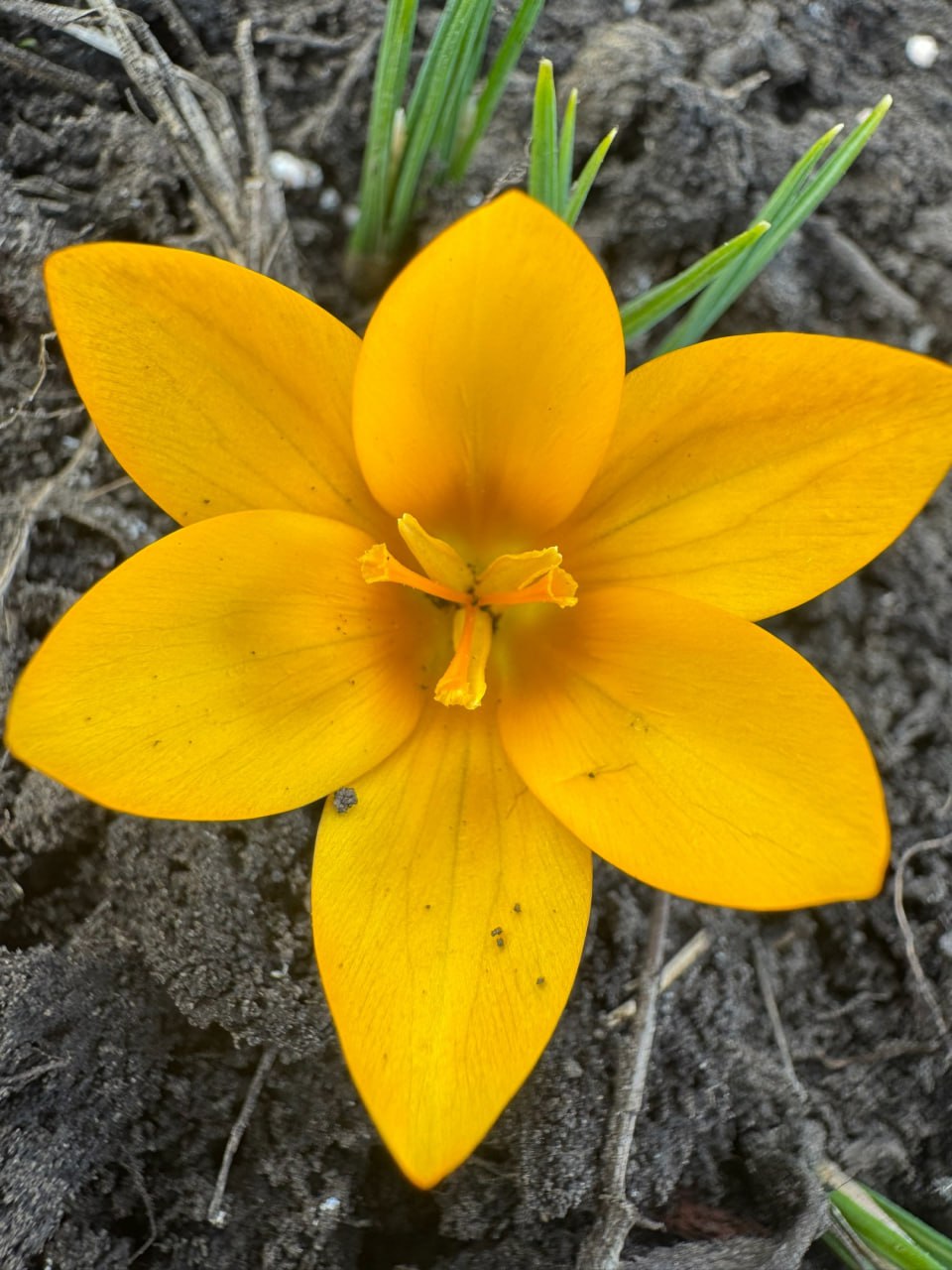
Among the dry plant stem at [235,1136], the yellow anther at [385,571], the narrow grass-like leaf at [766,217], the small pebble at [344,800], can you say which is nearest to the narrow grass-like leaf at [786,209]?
the narrow grass-like leaf at [766,217]

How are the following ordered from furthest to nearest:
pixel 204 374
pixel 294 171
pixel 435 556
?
pixel 294 171 < pixel 435 556 < pixel 204 374

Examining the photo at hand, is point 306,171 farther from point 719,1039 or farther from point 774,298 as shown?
point 719,1039

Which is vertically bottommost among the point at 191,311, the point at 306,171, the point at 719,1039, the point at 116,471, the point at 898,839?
the point at 719,1039

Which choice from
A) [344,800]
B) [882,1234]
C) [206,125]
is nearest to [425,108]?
[206,125]

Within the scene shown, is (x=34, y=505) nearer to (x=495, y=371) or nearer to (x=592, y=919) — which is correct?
(x=495, y=371)

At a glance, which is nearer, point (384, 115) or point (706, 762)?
point (706, 762)

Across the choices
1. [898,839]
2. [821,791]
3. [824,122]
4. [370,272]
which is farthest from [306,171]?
[898,839]

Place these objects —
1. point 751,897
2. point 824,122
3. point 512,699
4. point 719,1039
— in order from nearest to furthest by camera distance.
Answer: point 751,897 < point 512,699 < point 719,1039 < point 824,122
